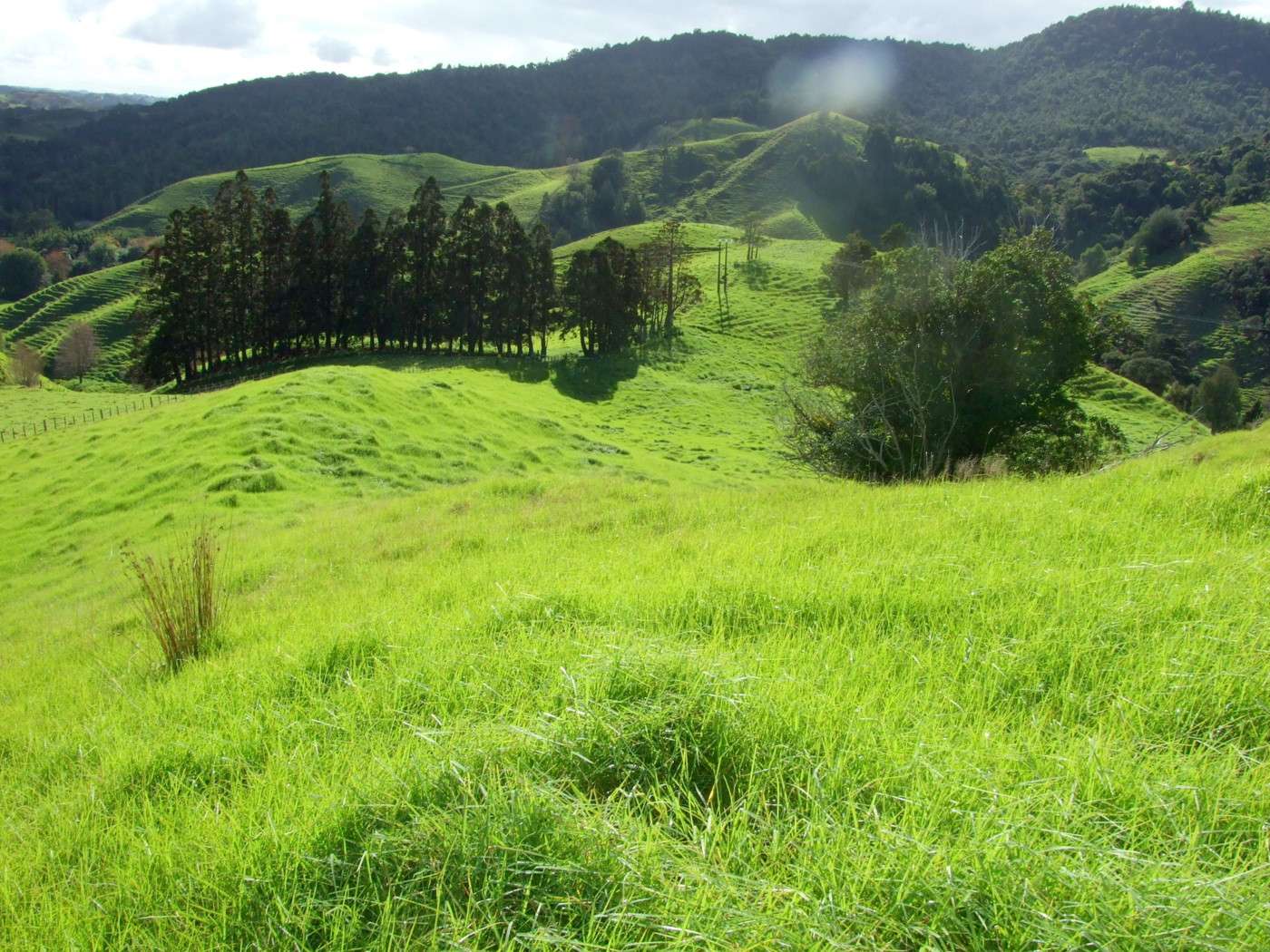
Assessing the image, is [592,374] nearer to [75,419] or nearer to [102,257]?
[75,419]

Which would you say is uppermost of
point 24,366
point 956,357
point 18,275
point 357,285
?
point 18,275

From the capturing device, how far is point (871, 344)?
66.4 ft

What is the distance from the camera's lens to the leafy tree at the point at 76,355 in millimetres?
78812

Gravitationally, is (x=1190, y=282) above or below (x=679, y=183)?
Result: below

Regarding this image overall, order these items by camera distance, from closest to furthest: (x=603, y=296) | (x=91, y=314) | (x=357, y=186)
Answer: (x=603, y=296), (x=91, y=314), (x=357, y=186)

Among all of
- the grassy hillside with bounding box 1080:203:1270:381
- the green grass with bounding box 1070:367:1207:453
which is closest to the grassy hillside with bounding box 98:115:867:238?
the grassy hillside with bounding box 1080:203:1270:381

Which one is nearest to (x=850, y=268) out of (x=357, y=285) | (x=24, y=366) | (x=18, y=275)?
(x=357, y=285)

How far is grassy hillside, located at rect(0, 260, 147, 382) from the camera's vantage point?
285 feet

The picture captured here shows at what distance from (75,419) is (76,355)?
52712 millimetres

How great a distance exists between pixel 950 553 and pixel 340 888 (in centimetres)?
455

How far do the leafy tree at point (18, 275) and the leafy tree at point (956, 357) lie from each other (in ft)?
483

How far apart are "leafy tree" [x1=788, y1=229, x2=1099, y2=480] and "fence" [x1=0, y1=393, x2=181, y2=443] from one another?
116 ft

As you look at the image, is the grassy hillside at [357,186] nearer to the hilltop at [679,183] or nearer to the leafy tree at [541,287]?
the hilltop at [679,183]

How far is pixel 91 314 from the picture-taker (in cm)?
9756
